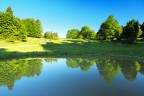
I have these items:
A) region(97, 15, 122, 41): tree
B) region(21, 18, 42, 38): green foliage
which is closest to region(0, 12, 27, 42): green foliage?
region(21, 18, 42, 38): green foliage

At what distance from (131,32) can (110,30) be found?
963cm

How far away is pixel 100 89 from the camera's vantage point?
1357cm

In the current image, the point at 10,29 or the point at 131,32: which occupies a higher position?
the point at 10,29

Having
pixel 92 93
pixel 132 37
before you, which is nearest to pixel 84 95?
pixel 92 93

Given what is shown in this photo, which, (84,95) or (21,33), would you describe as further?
(21,33)

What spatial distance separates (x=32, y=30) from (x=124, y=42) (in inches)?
1457

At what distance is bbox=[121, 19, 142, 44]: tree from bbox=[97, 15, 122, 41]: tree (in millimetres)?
5195

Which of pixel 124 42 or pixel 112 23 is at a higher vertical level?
pixel 112 23

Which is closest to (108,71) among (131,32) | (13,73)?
(13,73)

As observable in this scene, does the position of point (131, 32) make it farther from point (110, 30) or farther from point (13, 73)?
point (13, 73)

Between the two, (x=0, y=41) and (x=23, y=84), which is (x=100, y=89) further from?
(x=0, y=41)

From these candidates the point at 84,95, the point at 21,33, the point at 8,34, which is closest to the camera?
the point at 84,95

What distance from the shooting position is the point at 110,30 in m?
73.2

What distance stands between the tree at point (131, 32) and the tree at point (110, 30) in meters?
5.19
